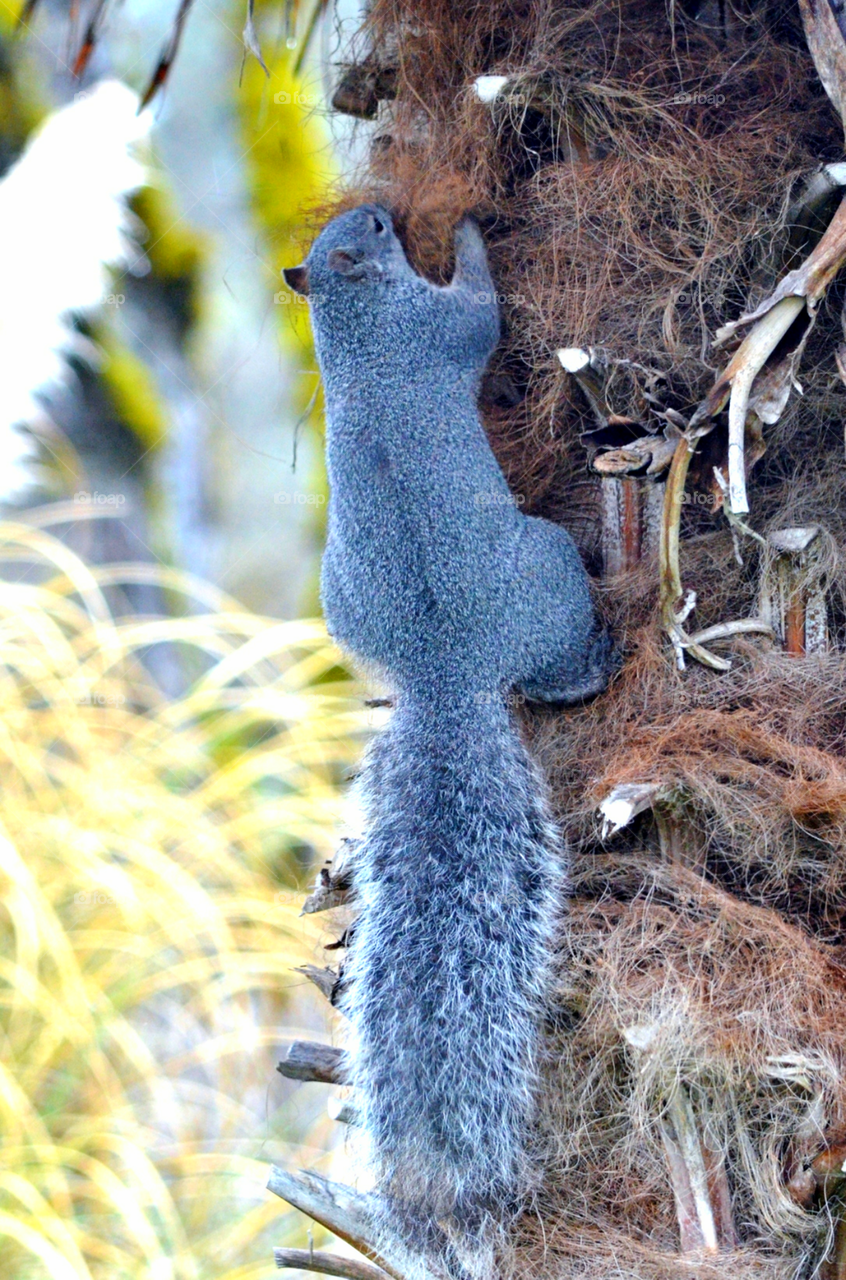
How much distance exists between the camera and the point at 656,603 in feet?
5.63

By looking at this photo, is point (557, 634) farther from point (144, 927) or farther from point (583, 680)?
point (144, 927)

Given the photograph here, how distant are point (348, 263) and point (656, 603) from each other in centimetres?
87

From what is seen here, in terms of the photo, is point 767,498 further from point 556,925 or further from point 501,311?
point 556,925

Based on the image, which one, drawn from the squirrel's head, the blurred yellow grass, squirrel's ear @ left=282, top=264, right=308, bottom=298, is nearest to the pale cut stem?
the squirrel's head

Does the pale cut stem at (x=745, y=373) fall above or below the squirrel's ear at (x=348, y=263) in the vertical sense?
below

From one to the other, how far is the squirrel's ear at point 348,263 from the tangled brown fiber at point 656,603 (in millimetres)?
114

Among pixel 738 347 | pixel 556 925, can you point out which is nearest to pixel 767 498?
pixel 738 347

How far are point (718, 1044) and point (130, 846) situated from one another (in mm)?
2063

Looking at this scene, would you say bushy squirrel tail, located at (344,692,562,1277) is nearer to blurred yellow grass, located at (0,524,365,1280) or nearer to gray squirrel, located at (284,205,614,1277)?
gray squirrel, located at (284,205,614,1277)

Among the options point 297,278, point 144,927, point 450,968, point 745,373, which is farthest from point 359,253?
point 144,927

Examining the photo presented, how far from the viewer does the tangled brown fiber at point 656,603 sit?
142cm

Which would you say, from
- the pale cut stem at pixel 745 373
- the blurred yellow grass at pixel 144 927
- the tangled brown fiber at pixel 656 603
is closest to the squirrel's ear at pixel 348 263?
the tangled brown fiber at pixel 656 603

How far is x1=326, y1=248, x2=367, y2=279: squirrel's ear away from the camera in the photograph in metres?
2.05

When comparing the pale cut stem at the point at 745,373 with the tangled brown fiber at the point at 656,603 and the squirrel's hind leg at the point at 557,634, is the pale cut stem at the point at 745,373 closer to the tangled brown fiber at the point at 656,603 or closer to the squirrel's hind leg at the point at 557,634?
the tangled brown fiber at the point at 656,603
